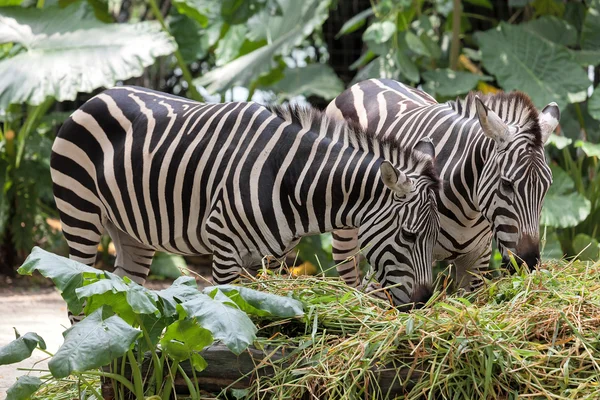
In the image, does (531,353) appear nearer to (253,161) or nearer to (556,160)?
(253,161)

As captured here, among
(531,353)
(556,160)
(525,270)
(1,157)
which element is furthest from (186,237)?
(556,160)

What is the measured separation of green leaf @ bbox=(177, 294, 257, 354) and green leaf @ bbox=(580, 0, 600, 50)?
7.08 metres

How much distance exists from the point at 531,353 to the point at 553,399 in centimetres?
20

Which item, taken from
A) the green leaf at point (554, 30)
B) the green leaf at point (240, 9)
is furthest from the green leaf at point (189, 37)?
the green leaf at point (554, 30)

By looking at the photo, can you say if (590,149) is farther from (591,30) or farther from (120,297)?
(120,297)

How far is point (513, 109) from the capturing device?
4.60 m

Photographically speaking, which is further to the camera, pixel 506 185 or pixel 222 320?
pixel 506 185

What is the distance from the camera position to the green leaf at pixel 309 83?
29.1ft

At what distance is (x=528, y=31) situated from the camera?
8672mm

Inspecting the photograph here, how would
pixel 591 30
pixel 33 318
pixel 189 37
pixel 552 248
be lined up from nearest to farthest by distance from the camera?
pixel 33 318 → pixel 552 248 → pixel 591 30 → pixel 189 37

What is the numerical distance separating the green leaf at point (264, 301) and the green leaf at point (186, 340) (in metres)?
0.18

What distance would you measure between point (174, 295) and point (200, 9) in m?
6.49

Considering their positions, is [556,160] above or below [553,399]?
below

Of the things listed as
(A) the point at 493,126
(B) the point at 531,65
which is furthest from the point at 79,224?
(B) the point at 531,65
